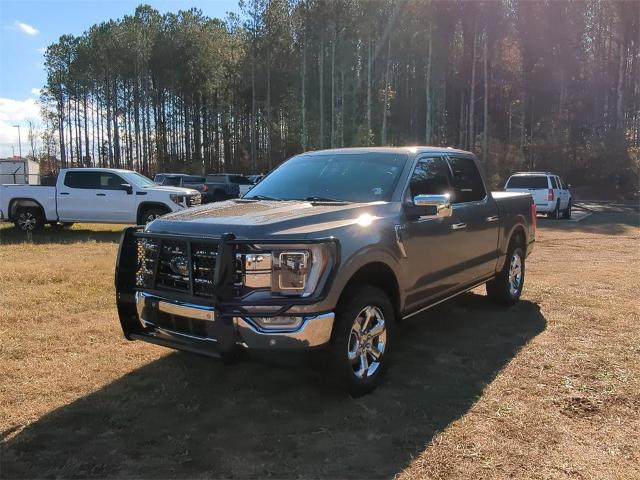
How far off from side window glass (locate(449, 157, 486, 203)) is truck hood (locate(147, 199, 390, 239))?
5.07ft

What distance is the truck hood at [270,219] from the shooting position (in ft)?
12.1

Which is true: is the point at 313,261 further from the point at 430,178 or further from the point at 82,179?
the point at 82,179

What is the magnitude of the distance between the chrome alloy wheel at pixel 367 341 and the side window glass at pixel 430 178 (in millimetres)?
1231

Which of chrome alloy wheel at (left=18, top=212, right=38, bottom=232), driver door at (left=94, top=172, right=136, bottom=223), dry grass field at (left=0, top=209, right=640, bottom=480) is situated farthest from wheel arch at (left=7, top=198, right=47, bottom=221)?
dry grass field at (left=0, top=209, right=640, bottom=480)

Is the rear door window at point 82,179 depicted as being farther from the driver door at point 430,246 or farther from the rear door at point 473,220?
the driver door at point 430,246

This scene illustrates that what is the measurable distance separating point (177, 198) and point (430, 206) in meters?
10.6

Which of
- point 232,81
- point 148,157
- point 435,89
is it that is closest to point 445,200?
point 435,89

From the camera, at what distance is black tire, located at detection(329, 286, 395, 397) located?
12.5 ft

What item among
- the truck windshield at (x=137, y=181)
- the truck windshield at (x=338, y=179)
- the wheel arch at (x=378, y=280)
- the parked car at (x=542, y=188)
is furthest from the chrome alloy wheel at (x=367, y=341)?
the parked car at (x=542, y=188)

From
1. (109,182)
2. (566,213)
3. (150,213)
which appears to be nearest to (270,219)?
(150,213)

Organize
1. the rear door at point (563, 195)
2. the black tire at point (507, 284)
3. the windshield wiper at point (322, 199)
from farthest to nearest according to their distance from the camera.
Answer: the rear door at point (563, 195), the black tire at point (507, 284), the windshield wiper at point (322, 199)

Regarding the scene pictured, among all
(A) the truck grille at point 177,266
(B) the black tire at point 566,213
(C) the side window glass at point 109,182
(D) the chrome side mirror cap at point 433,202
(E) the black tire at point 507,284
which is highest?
(C) the side window glass at point 109,182

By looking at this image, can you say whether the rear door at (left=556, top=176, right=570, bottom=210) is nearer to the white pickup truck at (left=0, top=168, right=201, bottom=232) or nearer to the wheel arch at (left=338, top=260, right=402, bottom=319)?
the white pickup truck at (left=0, top=168, right=201, bottom=232)

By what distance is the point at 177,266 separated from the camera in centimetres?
393
